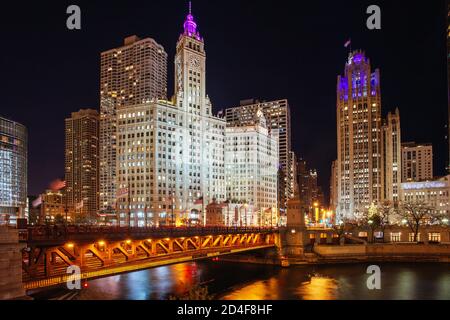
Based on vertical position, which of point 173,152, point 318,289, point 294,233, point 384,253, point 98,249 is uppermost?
point 173,152

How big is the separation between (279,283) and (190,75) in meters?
122

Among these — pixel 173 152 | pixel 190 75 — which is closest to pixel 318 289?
pixel 173 152

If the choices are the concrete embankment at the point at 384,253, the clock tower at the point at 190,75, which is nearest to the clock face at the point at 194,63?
the clock tower at the point at 190,75

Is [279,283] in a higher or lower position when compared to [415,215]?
lower

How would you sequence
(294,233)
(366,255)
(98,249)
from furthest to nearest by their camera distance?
(294,233) < (366,255) < (98,249)

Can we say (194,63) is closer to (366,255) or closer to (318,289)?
(366,255)

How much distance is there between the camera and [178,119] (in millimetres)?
173625

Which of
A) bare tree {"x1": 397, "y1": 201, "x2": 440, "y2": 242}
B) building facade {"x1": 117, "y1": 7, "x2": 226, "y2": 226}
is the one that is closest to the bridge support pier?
bare tree {"x1": 397, "y1": 201, "x2": 440, "y2": 242}

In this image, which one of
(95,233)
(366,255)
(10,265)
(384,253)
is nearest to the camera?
(10,265)

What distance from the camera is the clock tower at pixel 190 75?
178750 millimetres

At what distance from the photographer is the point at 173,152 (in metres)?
170

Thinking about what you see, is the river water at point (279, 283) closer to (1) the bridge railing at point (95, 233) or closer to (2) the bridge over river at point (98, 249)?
(2) the bridge over river at point (98, 249)
